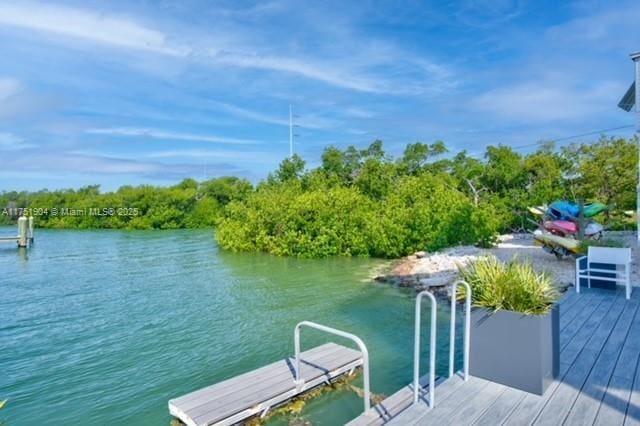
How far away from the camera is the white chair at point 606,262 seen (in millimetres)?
5734

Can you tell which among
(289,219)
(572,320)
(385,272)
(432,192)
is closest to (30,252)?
(289,219)

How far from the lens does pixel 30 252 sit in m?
20.4

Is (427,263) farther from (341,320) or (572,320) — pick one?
(572,320)

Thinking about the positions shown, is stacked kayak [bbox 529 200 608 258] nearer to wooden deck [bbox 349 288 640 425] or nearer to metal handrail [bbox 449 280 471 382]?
wooden deck [bbox 349 288 640 425]

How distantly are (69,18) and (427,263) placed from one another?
35.1 ft

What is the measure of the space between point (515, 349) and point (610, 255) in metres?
4.18

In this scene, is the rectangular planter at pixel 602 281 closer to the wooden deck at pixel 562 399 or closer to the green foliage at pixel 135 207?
the wooden deck at pixel 562 399

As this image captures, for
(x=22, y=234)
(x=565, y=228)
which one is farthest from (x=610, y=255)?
(x=22, y=234)

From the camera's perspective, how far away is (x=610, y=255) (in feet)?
19.4

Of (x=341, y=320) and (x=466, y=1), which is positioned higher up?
(x=466, y=1)

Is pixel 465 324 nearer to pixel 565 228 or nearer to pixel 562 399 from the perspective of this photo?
pixel 562 399

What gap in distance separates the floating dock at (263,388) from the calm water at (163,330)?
0.85 feet

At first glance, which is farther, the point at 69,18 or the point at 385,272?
the point at 385,272

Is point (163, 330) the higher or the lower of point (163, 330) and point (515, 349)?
the lower
